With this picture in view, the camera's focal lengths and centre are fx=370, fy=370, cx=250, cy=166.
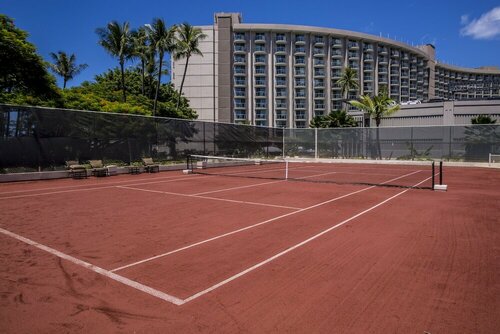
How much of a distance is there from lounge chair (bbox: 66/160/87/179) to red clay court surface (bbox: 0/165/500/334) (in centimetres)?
794

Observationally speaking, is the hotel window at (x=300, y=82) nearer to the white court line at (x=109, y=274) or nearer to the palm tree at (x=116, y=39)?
the palm tree at (x=116, y=39)

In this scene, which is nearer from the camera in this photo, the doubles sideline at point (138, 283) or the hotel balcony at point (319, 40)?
the doubles sideline at point (138, 283)

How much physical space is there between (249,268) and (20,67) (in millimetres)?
24363

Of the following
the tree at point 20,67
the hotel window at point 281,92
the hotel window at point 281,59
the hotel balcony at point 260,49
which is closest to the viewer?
the tree at point 20,67

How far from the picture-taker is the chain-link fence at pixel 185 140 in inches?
659

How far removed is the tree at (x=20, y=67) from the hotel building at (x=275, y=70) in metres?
57.5

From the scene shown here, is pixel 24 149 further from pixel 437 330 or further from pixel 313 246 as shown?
pixel 437 330

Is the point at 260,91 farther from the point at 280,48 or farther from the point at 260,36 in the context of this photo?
the point at 260,36

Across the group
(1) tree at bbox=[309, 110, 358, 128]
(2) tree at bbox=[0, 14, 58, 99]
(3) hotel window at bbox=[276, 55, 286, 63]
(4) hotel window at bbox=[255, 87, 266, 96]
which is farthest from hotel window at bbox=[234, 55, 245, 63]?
(2) tree at bbox=[0, 14, 58, 99]

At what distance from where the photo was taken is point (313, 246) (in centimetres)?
638

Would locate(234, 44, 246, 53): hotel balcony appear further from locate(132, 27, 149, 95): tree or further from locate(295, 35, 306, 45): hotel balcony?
locate(132, 27, 149, 95): tree

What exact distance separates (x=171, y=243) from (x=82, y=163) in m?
14.2

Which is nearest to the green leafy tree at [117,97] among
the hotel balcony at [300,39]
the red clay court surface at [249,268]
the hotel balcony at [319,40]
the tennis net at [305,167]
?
the tennis net at [305,167]

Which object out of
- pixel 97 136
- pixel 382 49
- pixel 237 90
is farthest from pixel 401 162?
pixel 382 49
